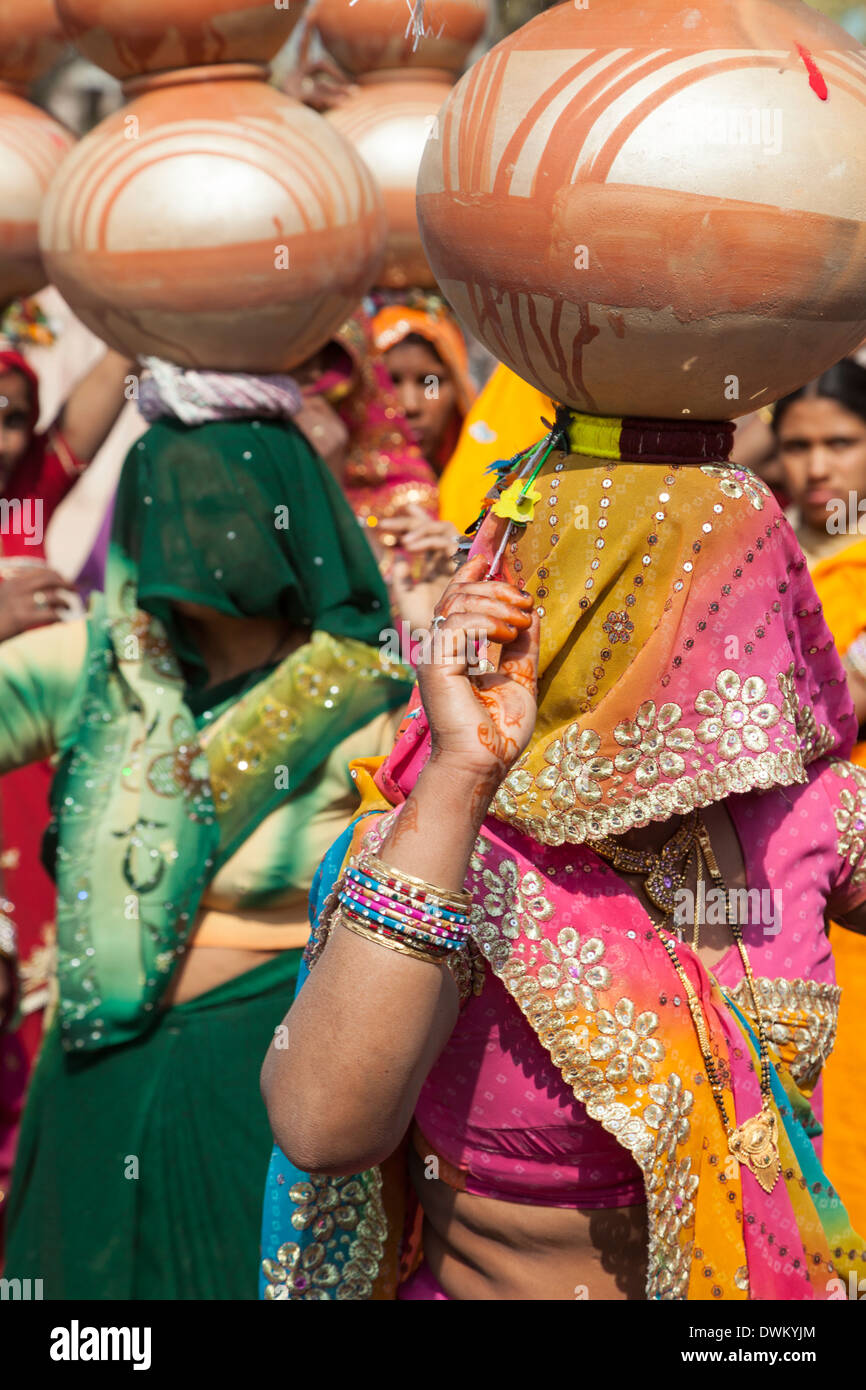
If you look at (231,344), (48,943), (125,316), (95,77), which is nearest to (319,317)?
(231,344)

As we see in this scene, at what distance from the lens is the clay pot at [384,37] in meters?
3.86

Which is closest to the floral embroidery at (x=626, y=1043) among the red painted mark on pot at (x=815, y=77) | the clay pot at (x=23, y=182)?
the red painted mark on pot at (x=815, y=77)

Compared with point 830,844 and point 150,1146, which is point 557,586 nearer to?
point 830,844

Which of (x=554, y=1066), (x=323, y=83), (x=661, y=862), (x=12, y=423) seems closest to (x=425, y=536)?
(x=12, y=423)

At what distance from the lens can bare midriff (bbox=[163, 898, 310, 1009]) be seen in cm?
260

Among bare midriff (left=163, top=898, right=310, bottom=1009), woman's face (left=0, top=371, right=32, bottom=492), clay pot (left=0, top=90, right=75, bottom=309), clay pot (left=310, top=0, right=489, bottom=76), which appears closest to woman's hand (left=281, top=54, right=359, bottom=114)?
clay pot (left=310, top=0, right=489, bottom=76)

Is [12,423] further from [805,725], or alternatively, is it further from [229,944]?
[805,725]

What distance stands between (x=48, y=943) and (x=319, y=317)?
2153 millimetres

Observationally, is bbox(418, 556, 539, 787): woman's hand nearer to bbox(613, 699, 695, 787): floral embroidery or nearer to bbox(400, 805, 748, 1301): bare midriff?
bbox(613, 699, 695, 787): floral embroidery

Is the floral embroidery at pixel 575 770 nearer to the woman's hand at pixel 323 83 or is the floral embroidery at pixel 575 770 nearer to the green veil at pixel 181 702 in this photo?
the green veil at pixel 181 702

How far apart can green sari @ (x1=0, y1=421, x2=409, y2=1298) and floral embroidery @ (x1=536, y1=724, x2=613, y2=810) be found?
128cm

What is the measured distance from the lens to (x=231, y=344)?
253 cm

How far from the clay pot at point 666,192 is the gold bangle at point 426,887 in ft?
1.51

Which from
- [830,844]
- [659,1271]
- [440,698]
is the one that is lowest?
[659,1271]
